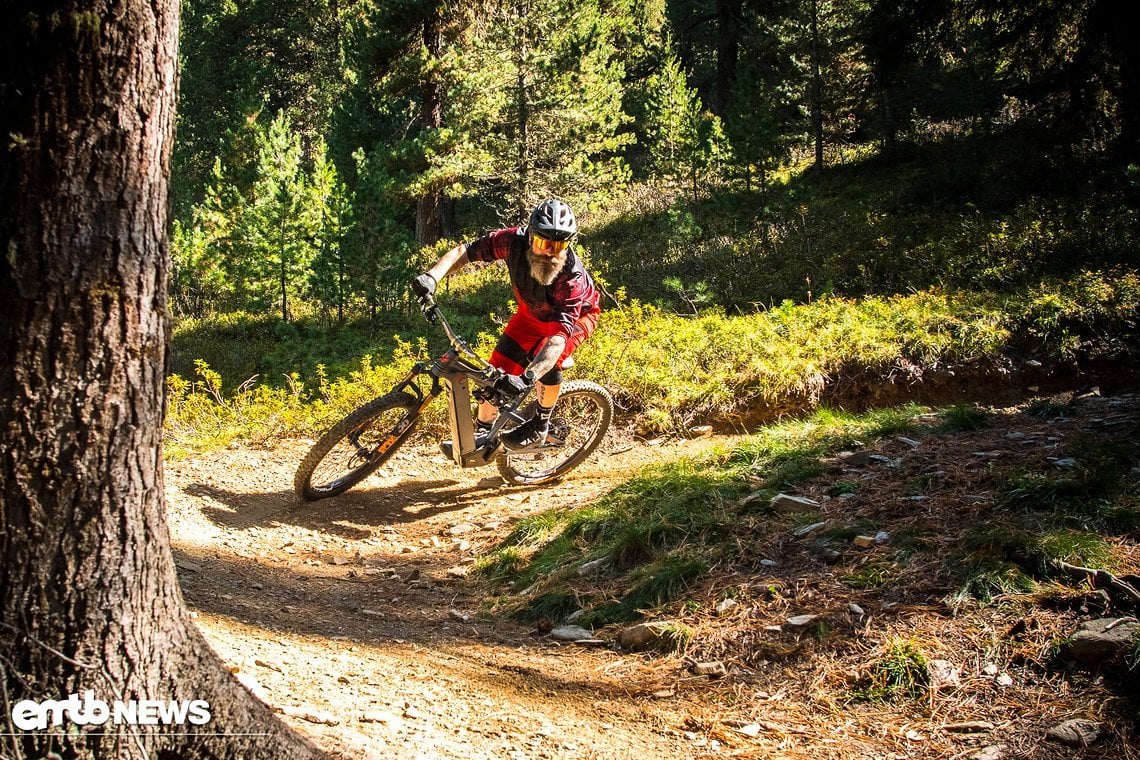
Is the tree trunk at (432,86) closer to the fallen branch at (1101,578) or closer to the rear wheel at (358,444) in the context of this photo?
the rear wheel at (358,444)

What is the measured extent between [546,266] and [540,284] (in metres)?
0.17

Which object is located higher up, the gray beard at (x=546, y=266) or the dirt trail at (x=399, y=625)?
the gray beard at (x=546, y=266)

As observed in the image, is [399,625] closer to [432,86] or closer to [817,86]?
[432,86]

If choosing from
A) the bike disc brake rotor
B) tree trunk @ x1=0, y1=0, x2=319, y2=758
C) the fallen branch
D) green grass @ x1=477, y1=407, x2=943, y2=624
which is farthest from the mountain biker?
the fallen branch

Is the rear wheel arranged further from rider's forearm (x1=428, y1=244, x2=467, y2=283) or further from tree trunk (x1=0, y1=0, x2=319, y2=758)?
tree trunk (x1=0, y1=0, x2=319, y2=758)

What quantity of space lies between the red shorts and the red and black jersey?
159 millimetres

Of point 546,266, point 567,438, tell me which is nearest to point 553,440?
point 567,438

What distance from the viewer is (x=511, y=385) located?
6.02 m

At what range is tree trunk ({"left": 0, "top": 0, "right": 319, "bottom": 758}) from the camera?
1934 millimetres

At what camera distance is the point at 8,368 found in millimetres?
1948

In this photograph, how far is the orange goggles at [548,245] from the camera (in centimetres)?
596

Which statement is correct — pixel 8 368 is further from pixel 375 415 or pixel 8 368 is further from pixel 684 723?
pixel 375 415

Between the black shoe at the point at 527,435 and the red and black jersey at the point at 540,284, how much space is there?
87 centimetres

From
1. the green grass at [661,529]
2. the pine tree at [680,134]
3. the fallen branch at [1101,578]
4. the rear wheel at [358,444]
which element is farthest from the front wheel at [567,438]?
Result: the pine tree at [680,134]
